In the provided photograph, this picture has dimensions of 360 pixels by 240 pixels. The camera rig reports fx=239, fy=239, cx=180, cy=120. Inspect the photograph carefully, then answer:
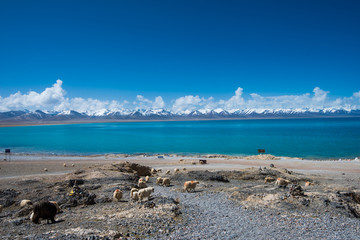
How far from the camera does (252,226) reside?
9.44 metres

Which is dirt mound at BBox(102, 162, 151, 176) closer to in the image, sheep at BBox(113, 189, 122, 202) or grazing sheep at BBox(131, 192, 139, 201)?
sheep at BBox(113, 189, 122, 202)

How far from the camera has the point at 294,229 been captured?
29.7 feet

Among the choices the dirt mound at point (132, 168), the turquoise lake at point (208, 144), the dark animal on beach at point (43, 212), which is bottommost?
the turquoise lake at point (208, 144)

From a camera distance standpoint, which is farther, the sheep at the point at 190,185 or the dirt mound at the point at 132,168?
the dirt mound at the point at 132,168

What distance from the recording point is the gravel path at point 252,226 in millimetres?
8578

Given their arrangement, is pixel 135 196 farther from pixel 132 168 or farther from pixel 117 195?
pixel 132 168

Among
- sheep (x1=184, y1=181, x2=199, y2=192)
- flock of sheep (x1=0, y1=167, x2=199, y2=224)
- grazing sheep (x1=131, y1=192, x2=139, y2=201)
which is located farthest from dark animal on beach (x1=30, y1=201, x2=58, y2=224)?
sheep (x1=184, y1=181, x2=199, y2=192)

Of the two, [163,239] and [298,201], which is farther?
[298,201]

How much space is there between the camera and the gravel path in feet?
28.1

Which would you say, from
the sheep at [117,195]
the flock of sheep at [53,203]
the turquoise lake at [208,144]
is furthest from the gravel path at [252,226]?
the turquoise lake at [208,144]

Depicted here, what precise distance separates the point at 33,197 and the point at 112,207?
20.0 ft

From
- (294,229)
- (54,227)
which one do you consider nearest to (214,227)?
(294,229)

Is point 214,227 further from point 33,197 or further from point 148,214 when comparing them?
point 33,197

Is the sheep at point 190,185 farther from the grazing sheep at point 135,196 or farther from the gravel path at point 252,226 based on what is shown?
the grazing sheep at point 135,196
